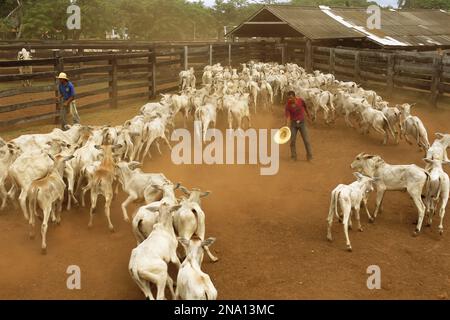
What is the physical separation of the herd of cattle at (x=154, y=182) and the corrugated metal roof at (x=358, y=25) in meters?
14.3

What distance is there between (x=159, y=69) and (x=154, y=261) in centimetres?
2117

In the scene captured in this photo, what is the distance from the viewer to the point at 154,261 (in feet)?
19.2

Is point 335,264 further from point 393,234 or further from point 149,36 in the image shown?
point 149,36

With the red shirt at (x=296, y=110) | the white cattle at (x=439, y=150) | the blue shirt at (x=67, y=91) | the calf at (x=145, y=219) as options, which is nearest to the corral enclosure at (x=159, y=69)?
the blue shirt at (x=67, y=91)

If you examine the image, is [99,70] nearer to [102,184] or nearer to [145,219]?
[102,184]

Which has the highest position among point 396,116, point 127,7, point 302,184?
point 127,7

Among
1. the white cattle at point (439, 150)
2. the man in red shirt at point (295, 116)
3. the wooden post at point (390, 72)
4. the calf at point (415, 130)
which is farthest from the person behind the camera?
the wooden post at point (390, 72)

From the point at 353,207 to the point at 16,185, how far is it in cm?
615

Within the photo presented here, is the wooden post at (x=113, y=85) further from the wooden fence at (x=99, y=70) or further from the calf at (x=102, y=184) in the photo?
the calf at (x=102, y=184)

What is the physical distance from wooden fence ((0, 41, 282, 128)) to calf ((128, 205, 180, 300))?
9569 mm

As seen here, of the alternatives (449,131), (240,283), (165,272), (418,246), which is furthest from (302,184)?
(449,131)

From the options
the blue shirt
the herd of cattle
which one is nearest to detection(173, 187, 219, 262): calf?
the herd of cattle

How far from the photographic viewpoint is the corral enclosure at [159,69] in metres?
15.6
